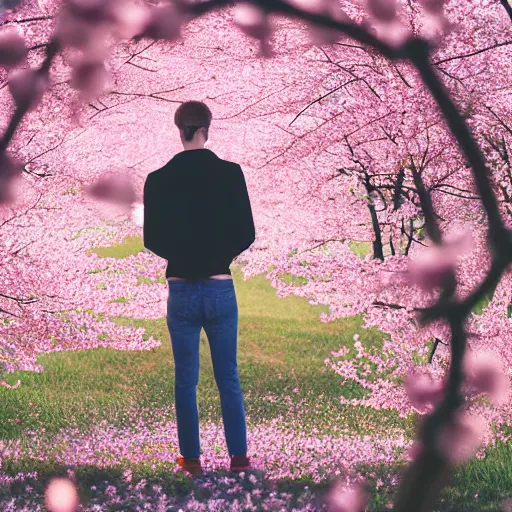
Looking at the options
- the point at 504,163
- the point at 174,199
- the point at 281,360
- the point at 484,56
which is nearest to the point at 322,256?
the point at 504,163

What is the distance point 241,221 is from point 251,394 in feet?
18.0

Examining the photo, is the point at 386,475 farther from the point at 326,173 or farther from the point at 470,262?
the point at 326,173

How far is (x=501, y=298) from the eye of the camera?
4.48m

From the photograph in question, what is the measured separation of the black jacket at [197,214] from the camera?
10.9ft

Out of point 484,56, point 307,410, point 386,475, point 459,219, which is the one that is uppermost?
point 484,56

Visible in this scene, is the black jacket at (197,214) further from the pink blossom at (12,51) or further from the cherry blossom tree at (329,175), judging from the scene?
the pink blossom at (12,51)

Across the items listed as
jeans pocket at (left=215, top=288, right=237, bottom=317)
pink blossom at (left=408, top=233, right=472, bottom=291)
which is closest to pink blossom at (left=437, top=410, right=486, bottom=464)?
pink blossom at (left=408, top=233, right=472, bottom=291)

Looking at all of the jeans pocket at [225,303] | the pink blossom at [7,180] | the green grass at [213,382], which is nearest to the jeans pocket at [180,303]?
the jeans pocket at [225,303]

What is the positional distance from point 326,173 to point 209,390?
375cm

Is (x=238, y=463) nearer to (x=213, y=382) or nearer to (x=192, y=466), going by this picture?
(x=192, y=466)

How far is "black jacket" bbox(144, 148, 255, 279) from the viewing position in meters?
3.33

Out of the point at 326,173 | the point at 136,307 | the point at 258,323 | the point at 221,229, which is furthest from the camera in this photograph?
the point at 258,323

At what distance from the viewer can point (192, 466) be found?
3.62 metres

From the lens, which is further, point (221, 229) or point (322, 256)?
point (322, 256)
